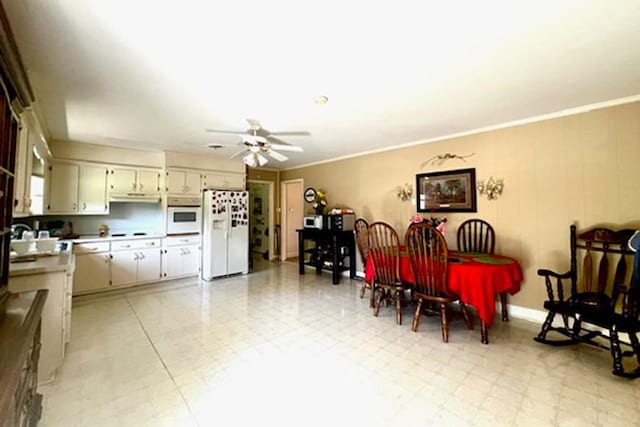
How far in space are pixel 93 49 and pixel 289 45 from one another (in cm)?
132

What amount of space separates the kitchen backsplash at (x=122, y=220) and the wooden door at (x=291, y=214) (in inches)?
106

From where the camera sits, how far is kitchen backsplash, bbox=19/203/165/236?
4.28m

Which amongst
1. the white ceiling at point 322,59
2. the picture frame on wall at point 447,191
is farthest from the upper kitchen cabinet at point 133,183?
the picture frame on wall at point 447,191

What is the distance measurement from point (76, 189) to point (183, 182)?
4.82 ft

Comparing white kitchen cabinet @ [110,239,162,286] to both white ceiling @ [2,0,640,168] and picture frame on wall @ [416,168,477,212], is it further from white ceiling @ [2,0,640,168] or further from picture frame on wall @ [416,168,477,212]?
picture frame on wall @ [416,168,477,212]

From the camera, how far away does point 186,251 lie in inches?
191

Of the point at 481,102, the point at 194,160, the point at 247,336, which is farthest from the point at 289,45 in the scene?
the point at 194,160

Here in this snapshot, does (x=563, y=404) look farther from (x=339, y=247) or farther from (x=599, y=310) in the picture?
(x=339, y=247)

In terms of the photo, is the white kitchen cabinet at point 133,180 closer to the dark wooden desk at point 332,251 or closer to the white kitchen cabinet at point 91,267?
the white kitchen cabinet at point 91,267

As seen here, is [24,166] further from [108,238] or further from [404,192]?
[404,192]

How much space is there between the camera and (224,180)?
5406mm

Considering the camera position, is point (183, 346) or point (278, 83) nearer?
point (278, 83)

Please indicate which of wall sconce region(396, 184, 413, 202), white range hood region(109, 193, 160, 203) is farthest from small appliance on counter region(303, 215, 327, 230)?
white range hood region(109, 193, 160, 203)

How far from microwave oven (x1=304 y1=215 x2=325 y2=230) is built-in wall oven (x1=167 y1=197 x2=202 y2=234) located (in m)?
1.97
